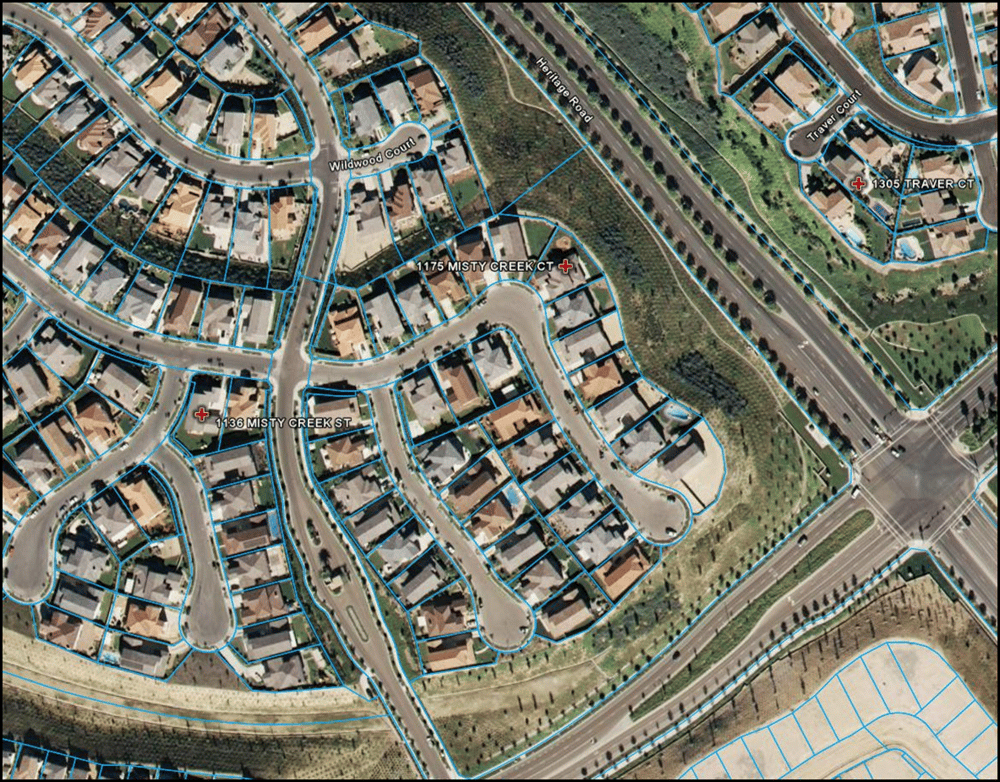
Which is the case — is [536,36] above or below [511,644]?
above

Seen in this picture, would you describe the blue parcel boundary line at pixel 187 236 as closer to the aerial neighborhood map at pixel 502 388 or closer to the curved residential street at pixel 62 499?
the aerial neighborhood map at pixel 502 388

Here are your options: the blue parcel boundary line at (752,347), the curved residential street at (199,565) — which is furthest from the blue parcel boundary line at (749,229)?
the curved residential street at (199,565)

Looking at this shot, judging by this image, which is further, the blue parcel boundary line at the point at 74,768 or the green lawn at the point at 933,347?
the blue parcel boundary line at the point at 74,768

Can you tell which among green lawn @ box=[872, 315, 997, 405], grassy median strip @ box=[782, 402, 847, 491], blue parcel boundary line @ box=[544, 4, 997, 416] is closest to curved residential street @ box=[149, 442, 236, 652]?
blue parcel boundary line @ box=[544, 4, 997, 416]

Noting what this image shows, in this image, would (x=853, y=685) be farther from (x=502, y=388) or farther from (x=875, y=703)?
(x=502, y=388)

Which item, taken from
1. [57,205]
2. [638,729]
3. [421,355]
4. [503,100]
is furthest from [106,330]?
[638,729]

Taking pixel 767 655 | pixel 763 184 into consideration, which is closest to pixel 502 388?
pixel 763 184

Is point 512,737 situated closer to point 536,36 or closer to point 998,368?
point 998,368

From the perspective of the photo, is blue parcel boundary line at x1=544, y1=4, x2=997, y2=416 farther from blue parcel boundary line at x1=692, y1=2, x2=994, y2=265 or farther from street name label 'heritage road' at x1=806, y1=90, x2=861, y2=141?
street name label 'heritage road' at x1=806, y1=90, x2=861, y2=141
